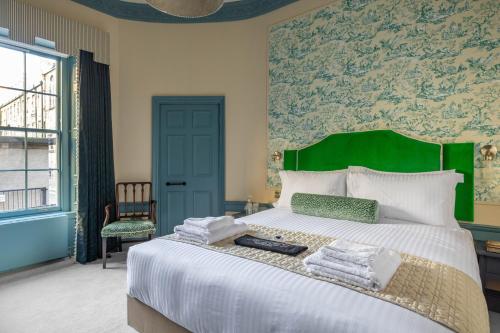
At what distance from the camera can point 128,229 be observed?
10.9 ft

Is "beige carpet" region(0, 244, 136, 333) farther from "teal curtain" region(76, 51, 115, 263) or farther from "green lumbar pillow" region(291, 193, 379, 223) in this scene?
"green lumbar pillow" region(291, 193, 379, 223)

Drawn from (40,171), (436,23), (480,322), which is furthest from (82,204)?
(436,23)

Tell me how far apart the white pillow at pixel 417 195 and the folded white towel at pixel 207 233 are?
131 cm

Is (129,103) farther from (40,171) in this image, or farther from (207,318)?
(207,318)

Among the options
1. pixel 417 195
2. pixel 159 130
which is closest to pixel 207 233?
pixel 417 195

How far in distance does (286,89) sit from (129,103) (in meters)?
2.17

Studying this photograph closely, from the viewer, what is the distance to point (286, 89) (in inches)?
147

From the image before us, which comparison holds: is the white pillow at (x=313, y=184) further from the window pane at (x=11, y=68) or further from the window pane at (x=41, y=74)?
the window pane at (x=11, y=68)

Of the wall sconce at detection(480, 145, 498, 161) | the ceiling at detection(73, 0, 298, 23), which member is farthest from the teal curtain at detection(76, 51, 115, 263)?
the wall sconce at detection(480, 145, 498, 161)

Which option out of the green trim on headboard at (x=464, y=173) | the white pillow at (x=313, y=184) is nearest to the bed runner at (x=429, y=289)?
the white pillow at (x=313, y=184)

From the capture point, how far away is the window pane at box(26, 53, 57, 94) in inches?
135

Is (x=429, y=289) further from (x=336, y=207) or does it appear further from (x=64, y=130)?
(x=64, y=130)

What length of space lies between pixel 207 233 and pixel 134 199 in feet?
8.18

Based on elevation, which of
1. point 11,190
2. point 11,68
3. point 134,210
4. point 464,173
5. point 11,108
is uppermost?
point 11,68
